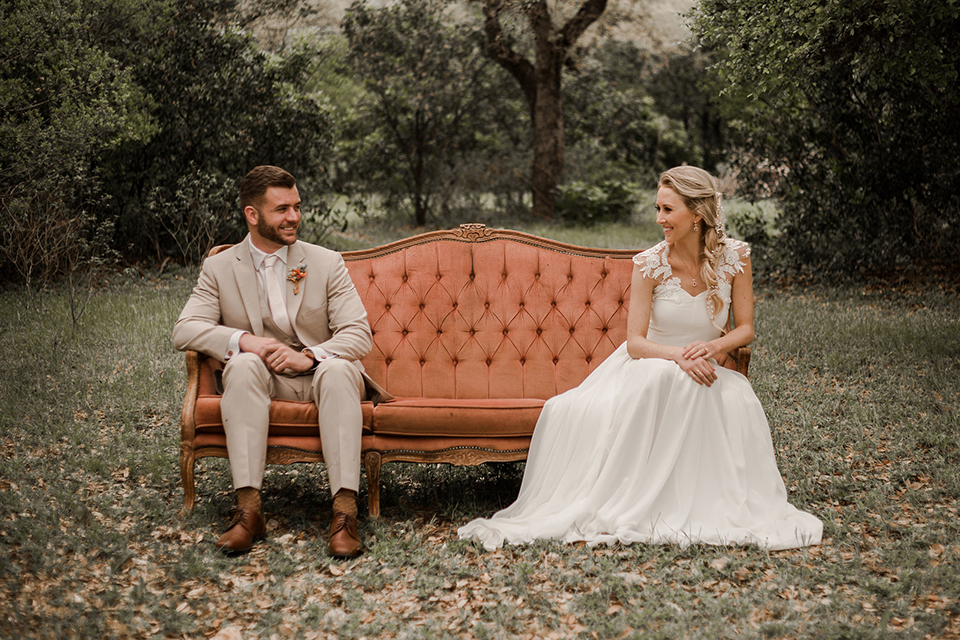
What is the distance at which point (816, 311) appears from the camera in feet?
28.1

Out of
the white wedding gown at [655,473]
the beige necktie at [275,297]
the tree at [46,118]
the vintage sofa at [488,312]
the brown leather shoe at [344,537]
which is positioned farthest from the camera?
the tree at [46,118]

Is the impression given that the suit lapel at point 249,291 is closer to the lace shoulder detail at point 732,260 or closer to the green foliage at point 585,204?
the lace shoulder detail at point 732,260

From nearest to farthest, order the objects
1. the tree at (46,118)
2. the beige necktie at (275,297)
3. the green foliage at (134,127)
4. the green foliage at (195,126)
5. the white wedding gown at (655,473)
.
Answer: the white wedding gown at (655,473) < the beige necktie at (275,297) < the tree at (46,118) < the green foliage at (134,127) < the green foliage at (195,126)

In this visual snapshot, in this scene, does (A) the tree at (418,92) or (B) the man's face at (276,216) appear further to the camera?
(A) the tree at (418,92)

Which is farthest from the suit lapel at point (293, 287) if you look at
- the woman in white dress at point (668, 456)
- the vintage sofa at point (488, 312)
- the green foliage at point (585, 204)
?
the green foliage at point (585, 204)

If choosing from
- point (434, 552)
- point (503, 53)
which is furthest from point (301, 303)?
point (503, 53)

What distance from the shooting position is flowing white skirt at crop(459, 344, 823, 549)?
12.4 feet

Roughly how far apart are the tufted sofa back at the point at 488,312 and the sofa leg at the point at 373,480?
835mm

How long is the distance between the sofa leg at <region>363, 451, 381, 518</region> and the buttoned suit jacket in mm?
334

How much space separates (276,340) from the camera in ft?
13.6

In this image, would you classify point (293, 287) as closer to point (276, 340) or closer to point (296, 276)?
point (296, 276)

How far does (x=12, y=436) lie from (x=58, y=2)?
200 inches

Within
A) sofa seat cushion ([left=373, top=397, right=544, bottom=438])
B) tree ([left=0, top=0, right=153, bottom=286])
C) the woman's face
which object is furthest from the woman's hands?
tree ([left=0, top=0, right=153, bottom=286])

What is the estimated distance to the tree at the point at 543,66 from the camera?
47.0ft
